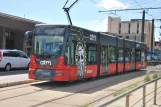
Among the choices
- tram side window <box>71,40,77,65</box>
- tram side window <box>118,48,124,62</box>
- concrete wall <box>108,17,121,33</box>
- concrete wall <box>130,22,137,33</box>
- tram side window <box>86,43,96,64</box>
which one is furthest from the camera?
concrete wall <box>108,17,121,33</box>

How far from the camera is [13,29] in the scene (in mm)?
42594

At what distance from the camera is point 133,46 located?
3073cm

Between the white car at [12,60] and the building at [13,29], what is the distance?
757cm

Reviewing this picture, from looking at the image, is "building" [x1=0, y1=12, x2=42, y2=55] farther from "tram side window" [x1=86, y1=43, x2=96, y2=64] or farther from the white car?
"tram side window" [x1=86, y1=43, x2=96, y2=64]

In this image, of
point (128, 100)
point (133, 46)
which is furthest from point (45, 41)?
point (133, 46)

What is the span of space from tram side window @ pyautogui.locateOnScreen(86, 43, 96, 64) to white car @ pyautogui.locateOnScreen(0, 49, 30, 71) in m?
10.1

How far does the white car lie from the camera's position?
89.0 ft

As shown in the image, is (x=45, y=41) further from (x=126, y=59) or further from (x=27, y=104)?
(x=126, y=59)

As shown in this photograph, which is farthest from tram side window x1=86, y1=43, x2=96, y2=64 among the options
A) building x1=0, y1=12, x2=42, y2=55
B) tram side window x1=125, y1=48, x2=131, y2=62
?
building x1=0, y1=12, x2=42, y2=55

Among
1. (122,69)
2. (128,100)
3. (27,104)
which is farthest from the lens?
(122,69)

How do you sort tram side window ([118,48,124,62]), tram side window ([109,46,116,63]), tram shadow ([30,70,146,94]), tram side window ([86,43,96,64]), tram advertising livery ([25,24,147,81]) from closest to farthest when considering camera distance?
1. tram shadow ([30,70,146,94])
2. tram advertising livery ([25,24,147,81])
3. tram side window ([86,43,96,64])
4. tram side window ([109,46,116,63])
5. tram side window ([118,48,124,62])

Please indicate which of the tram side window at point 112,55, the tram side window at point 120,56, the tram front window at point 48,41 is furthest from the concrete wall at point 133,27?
the tram front window at point 48,41

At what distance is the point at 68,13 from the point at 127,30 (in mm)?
106333

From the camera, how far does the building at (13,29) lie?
37.9 meters
